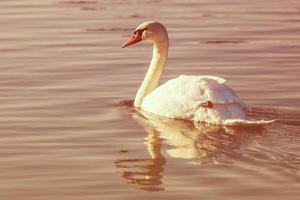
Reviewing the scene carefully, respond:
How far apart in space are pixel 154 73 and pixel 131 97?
1.61ft

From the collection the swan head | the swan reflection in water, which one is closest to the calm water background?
the swan reflection in water

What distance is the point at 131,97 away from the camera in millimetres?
15555

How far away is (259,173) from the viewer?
36.2ft

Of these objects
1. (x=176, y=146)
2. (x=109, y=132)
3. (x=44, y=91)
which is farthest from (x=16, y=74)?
(x=176, y=146)

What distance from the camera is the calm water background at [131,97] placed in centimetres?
1099

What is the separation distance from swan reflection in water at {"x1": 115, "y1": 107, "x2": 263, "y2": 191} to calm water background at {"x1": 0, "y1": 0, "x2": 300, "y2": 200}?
14 mm

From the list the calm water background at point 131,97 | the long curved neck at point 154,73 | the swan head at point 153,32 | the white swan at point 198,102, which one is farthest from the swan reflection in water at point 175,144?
the swan head at point 153,32

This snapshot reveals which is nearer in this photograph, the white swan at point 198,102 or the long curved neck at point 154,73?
the white swan at point 198,102

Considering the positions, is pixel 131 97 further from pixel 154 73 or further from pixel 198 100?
pixel 198 100

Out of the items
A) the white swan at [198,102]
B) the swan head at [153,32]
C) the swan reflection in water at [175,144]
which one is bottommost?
the swan reflection in water at [175,144]

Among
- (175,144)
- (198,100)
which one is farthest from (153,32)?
(175,144)

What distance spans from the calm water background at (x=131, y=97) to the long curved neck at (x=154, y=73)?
0.34 meters

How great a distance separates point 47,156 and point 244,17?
441 inches

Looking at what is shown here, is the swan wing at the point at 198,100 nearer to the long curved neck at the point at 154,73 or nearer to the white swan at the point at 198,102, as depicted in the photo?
the white swan at the point at 198,102
